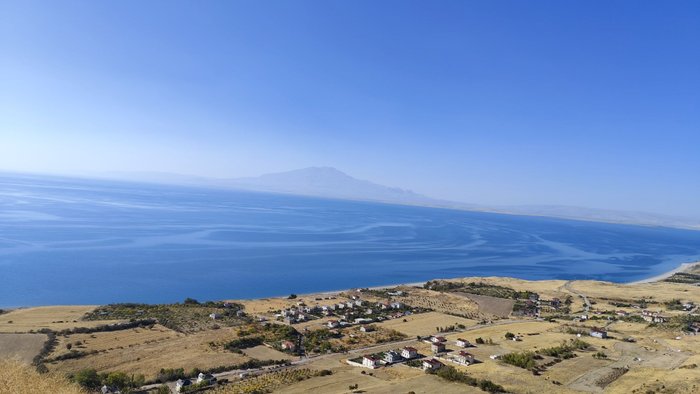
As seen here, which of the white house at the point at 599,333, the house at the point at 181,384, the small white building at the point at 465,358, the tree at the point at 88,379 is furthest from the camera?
the white house at the point at 599,333

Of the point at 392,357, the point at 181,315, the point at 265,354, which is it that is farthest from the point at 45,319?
the point at 392,357

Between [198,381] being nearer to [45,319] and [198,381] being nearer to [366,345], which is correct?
[366,345]

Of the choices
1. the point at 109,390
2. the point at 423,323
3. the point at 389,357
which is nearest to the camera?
the point at 109,390

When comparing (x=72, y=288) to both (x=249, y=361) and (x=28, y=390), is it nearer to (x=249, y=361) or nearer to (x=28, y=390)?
(x=249, y=361)

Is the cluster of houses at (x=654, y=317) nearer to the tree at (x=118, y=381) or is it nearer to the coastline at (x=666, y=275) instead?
the coastline at (x=666, y=275)

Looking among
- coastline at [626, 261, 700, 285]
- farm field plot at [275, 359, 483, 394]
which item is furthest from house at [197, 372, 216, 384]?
coastline at [626, 261, 700, 285]

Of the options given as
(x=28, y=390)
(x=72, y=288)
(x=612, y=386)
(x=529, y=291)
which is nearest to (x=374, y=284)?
(x=529, y=291)

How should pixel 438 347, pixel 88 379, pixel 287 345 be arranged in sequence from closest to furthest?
1. pixel 88 379
2. pixel 287 345
3. pixel 438 347

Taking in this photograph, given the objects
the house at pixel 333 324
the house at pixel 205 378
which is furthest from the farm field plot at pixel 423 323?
the house at pixel 205 378
